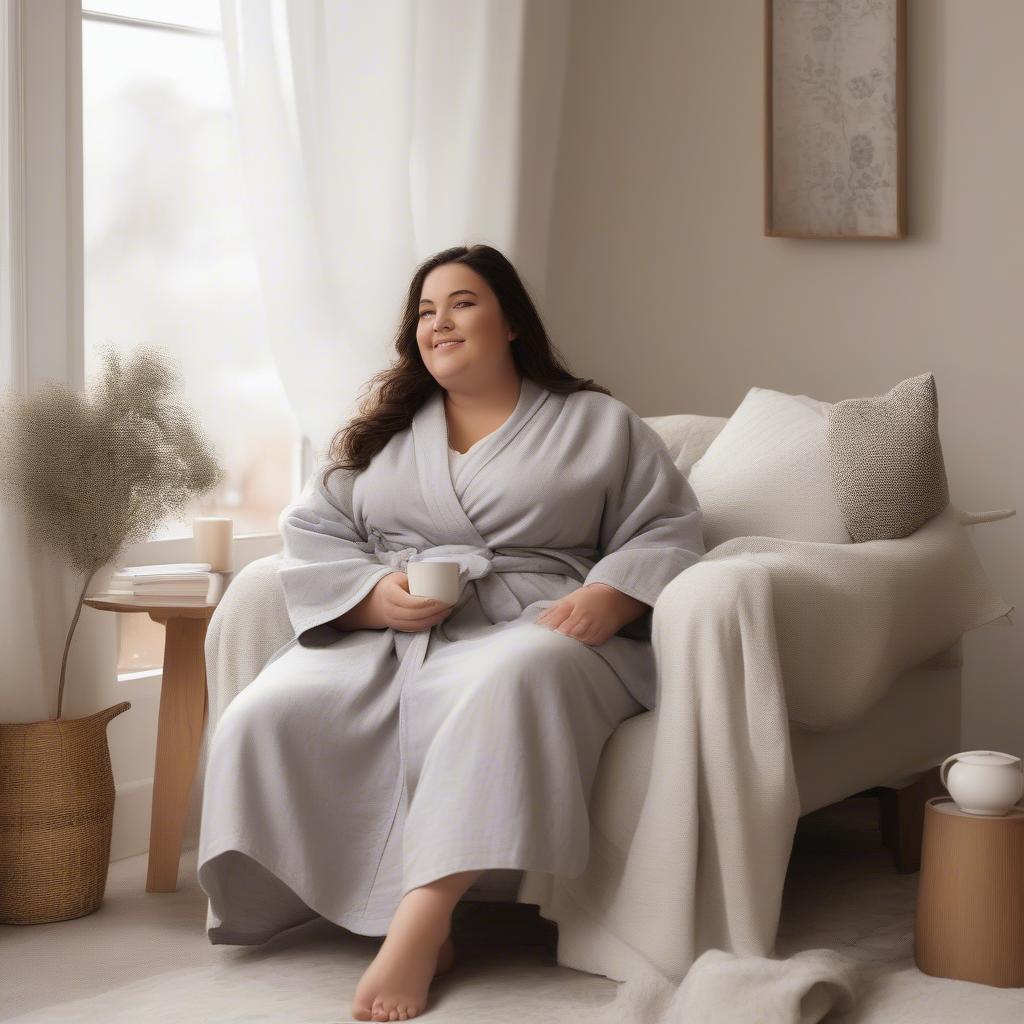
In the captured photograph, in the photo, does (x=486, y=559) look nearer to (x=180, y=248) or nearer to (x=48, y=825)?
(x=48, y=825)

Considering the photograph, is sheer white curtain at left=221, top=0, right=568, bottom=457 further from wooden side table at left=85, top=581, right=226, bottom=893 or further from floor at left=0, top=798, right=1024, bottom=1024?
floor at left=0, top=798, right=1024, bottom=1024

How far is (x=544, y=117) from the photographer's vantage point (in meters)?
3.60

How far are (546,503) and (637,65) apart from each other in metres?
1.84

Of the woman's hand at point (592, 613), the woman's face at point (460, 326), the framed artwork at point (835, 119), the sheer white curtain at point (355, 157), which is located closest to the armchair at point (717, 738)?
the woman's hand at point (592, 613)

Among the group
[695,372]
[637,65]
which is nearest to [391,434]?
[695,372]

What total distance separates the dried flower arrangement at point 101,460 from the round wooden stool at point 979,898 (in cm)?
143

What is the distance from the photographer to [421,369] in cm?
251

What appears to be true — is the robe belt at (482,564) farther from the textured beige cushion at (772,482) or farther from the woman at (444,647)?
the textured beige cushion at (772,482)

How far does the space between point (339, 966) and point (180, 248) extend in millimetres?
1684

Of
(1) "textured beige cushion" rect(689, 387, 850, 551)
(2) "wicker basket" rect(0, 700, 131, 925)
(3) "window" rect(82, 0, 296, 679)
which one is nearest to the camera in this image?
(2) "wicker basket" rect(0, 700, 131, 925)

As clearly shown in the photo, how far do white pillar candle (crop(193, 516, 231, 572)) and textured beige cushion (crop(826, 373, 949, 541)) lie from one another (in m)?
1.16

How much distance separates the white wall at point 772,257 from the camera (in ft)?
10.4

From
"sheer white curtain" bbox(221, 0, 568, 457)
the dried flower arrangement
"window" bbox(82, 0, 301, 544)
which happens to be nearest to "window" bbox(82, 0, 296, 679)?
"window" bbox(82, 0, 301, 544)

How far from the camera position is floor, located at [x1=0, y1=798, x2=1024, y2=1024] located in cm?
191
